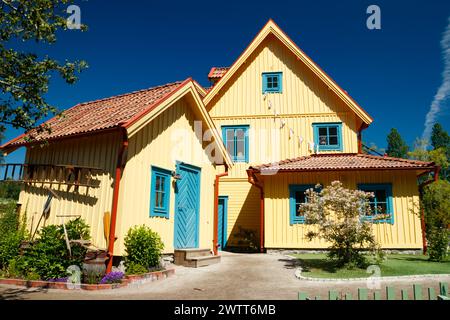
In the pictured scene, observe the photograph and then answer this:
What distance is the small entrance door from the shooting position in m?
17.7

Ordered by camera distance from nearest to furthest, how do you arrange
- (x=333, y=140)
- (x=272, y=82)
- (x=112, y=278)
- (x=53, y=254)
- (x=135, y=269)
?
(x=112, y=278) < (x=53, y=254) < (x=135, y=269) < (x=333, y=140) < (x=272, y=82)

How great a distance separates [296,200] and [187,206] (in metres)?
5.09

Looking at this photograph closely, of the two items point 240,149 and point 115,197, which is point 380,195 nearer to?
point 240,149

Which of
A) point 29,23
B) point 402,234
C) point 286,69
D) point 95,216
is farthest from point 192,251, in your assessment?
point 286,69

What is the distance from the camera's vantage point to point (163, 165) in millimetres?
10961

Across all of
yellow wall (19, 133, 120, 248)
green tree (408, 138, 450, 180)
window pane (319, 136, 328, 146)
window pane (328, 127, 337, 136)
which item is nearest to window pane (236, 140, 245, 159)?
window pane (319, 136, 328, 146)

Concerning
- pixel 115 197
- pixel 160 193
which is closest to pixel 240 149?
pixel 160 193

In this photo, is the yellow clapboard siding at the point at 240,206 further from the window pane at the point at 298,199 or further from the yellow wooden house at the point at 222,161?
the window pane at the point at 298,199

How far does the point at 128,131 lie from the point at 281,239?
8.64 m

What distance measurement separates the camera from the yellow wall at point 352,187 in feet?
46.6

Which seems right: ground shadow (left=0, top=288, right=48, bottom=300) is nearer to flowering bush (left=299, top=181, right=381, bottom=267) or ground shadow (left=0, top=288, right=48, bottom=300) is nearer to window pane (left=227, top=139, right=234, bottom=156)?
flowering bush (left=299, top=181, right=381, bottom=267)

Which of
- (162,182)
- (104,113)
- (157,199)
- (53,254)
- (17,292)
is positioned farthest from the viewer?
(104,113)

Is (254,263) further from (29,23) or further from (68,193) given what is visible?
(29,23)
